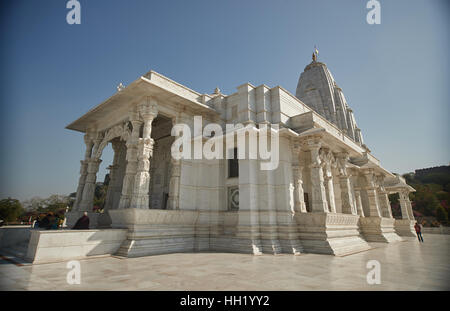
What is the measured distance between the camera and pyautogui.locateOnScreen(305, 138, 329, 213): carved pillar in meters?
10.9

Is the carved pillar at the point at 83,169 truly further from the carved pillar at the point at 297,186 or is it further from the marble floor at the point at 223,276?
the carved pillar at the point at 297,186

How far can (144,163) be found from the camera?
1016cm

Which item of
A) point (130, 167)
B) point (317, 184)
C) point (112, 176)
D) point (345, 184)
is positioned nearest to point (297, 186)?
point (317, 184)

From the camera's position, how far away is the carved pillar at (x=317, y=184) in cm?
1087

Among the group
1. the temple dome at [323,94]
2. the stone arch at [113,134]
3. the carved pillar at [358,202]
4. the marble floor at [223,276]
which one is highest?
the temple dome at [323,94]

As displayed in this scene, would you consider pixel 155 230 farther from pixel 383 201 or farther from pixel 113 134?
pixel 383 201

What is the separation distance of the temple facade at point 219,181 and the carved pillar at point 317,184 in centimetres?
5

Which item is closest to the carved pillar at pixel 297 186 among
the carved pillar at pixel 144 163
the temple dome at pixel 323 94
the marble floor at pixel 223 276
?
the marble floor at pixel 223 276

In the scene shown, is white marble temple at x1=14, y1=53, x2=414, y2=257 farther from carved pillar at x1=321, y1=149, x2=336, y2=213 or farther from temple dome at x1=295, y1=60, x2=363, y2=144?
temple dome at x1=295, y1=60, x2=363, y2=144

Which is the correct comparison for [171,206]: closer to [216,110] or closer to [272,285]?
[216,110]

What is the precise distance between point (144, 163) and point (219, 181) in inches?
156

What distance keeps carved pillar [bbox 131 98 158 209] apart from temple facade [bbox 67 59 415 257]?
0.04 meters
